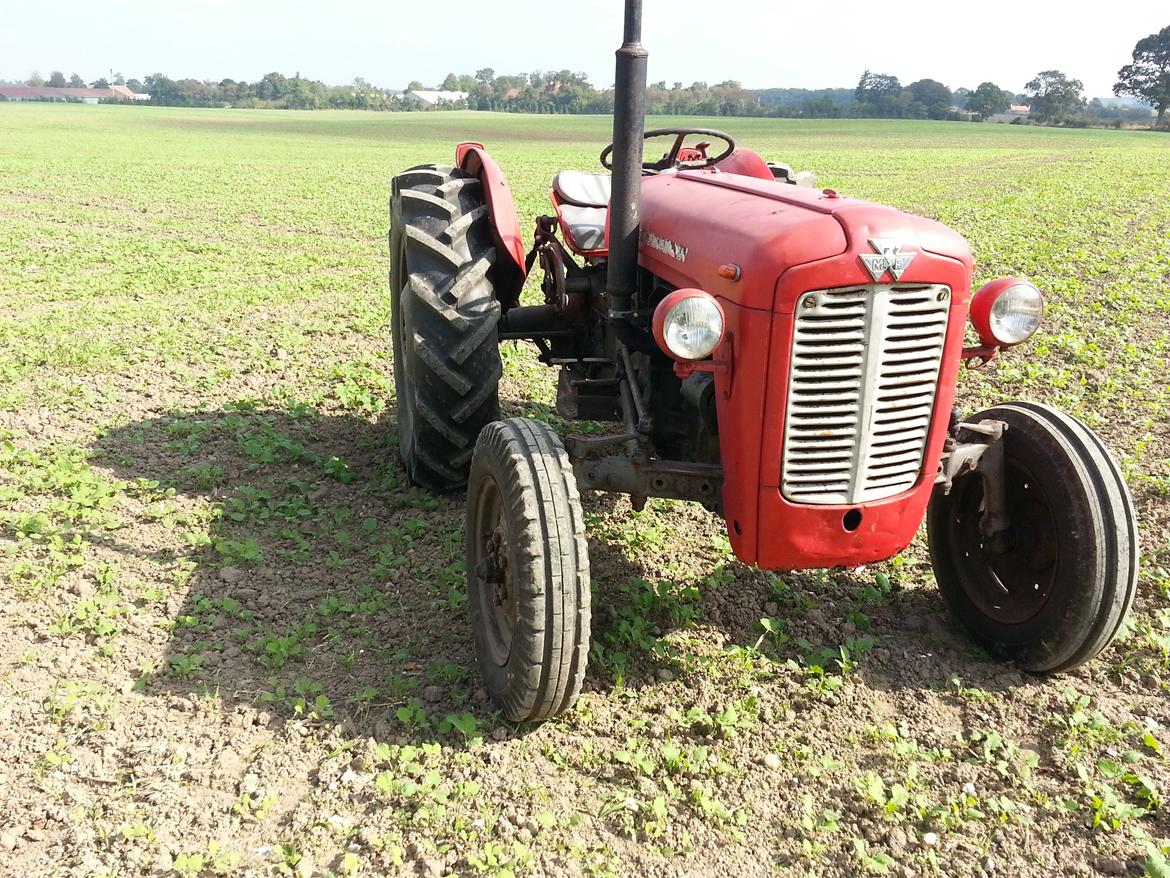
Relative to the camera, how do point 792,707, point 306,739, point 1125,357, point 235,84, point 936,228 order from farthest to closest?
point 235,84 < point 1125,357 < point 792,707 < point 306,739 < point 936,228

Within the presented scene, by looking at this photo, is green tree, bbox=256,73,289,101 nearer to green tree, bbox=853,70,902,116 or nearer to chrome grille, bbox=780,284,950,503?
green tree, bbox=853,70,902,116

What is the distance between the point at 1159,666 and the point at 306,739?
2829 mm

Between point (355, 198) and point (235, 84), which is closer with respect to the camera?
point (355, 198)

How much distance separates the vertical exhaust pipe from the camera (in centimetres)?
318

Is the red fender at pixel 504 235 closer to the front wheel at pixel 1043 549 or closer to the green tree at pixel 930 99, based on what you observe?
the front wheel at pixel 1043 549

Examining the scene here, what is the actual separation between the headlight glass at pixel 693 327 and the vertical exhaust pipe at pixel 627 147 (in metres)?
0.68

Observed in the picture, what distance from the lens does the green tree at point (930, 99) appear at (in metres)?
80.1

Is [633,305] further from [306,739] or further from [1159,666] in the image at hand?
[1159,666]

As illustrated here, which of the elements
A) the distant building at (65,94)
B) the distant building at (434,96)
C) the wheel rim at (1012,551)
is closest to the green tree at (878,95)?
the distant building at (434,96)

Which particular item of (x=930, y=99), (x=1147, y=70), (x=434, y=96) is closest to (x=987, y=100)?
(x=930, y=99)

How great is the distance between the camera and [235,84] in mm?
107438

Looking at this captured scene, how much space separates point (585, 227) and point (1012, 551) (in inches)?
84.1

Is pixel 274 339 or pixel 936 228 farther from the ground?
A: pixel 936 228

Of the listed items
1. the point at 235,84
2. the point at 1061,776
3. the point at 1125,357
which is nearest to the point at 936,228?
the point at 1061,776
